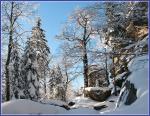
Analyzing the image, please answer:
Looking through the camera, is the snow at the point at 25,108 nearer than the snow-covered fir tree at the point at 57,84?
Yes

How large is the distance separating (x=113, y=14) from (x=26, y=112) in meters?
5.88

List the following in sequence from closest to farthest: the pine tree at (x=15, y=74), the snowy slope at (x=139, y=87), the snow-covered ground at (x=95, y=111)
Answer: the snowy slope at (x=139, y=87) → the snow-covered ground at (x=95, y=111) → the pine tree at (x=15, y=74)

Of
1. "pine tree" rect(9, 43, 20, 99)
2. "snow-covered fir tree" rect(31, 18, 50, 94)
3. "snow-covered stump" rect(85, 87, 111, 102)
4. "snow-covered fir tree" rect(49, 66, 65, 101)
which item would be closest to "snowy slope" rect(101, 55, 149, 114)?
"snow-covered stump" rect(85, 87, 111, 102)

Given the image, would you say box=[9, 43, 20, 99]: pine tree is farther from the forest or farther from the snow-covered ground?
the snow-covered ground

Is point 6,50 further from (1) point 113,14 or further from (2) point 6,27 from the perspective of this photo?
(1) point 113,14

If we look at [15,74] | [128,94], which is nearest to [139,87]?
[128,94]

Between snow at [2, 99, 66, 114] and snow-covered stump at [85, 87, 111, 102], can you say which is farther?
snow-covered stump at [85, 87, 111, 102]

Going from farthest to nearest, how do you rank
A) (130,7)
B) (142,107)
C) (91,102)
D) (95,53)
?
(91,102) < (130,7) < (95,53) < (142,107)

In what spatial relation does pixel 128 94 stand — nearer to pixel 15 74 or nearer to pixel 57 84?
pixel 15 74

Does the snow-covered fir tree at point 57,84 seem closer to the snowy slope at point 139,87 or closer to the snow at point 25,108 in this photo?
the snowy slope at point 139,87

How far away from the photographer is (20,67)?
37344 millimetres

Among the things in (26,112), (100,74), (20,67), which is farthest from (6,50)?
(26,112)

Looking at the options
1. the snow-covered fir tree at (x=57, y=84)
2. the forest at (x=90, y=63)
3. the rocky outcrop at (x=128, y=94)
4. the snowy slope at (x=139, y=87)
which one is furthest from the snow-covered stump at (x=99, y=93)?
the snow-covered fir tree at (x=57, y=84)

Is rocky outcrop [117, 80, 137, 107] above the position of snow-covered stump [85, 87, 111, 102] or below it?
above
